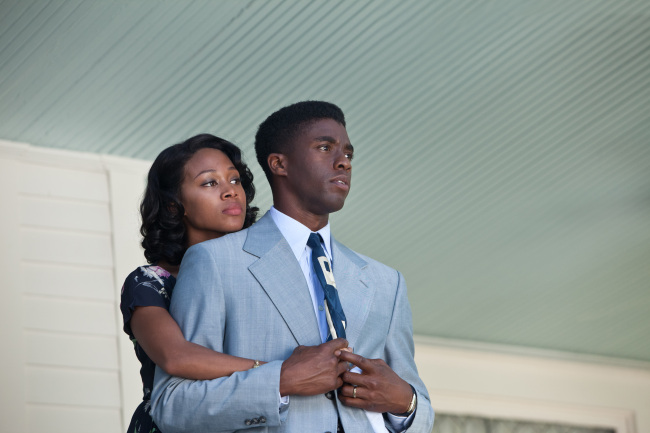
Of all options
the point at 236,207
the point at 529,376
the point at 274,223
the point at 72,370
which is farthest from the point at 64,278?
the point at 529,376

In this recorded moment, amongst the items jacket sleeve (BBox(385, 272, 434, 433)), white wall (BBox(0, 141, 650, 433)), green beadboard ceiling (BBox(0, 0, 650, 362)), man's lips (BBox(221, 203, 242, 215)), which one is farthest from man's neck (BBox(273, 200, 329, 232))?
white wall (BBox(0, 141, 650, 433))

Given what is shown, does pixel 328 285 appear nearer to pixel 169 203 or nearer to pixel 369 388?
pixel 369 388

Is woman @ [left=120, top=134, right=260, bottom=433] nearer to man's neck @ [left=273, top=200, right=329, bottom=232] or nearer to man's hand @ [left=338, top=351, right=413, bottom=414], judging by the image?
man's neck @ [left=273, top=200, right=329, bottom=232]

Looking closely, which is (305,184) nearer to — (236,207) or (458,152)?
(236,207)

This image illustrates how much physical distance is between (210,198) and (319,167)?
436 mm

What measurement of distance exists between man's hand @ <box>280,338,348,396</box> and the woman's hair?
2.32 ft

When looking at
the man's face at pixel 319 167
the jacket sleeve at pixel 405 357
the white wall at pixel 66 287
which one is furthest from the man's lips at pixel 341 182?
the white wall at pixel 66 287

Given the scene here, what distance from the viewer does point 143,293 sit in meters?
2.32

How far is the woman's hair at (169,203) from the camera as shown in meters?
2.61

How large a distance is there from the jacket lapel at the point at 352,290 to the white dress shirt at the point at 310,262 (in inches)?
1.0

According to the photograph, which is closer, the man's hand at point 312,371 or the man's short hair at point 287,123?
the man's hand at point 312,371

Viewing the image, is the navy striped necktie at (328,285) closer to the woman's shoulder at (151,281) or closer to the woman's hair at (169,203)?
the woman's shoulder at (151,281)

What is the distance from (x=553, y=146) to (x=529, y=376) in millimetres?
2874

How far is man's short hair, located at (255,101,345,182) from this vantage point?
2.39m
